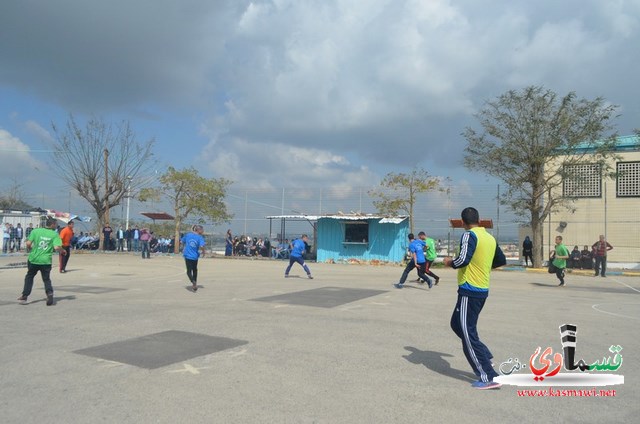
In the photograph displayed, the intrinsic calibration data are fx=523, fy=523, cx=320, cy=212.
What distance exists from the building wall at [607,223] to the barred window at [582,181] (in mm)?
398

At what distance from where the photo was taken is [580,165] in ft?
83.7

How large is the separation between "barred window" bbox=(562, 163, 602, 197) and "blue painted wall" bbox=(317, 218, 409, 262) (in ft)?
27.1

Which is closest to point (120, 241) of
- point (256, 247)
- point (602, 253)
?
point (256, 247)

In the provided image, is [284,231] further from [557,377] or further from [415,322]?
[557,377]

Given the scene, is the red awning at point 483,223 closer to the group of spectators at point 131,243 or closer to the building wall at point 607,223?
the building wall at point 607,223

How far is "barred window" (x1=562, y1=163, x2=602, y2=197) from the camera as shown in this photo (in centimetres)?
2546

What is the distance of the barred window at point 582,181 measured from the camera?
25.5 meters

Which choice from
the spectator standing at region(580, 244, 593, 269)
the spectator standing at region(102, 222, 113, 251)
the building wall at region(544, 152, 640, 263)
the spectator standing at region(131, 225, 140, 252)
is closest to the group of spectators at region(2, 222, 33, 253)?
the spectator standing at region(102, 222, 113, 251)

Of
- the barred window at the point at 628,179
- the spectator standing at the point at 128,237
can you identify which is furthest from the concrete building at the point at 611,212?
the spectator standing at the point at 128,237

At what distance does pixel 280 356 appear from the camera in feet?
21.5

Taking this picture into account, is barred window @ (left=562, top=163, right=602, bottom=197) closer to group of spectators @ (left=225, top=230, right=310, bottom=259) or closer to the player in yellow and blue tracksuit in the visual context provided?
group of spectators @ (left=225, top=230, right=310, bottom=259)

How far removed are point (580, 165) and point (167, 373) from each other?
24774mm

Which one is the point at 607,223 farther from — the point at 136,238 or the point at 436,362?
the point at 136,238

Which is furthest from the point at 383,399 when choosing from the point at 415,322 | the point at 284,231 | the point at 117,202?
the point at 117,202
